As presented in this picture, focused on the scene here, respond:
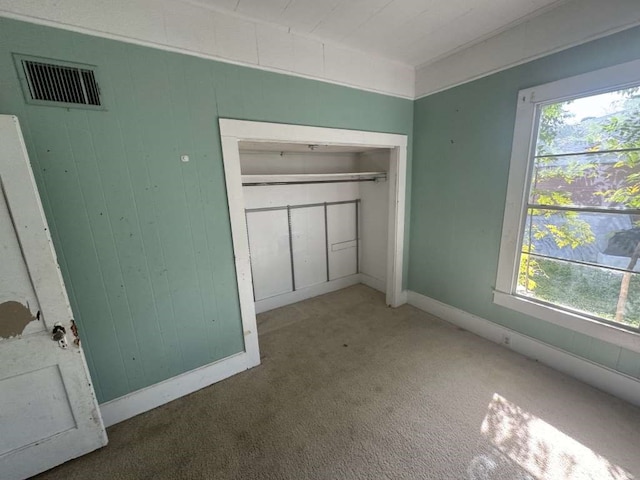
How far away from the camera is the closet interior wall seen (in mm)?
3104

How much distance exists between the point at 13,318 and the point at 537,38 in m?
3.76

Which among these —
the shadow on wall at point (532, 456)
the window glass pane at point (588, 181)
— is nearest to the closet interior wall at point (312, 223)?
the window glass pane at point (588, 181)

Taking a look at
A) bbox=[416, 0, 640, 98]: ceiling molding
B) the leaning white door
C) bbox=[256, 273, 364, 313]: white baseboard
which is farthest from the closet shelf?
the leaning white door

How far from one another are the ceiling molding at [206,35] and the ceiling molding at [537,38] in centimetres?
65

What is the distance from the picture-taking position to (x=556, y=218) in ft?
6.51

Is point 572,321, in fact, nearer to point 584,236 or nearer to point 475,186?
point 584,236

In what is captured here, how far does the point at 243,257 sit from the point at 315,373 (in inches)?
45.5

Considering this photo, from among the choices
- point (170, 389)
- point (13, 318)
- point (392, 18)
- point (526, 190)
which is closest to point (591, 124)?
point (526, 190)

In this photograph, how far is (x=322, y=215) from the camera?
3535 mm

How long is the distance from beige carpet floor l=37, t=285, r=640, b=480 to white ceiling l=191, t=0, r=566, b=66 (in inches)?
107

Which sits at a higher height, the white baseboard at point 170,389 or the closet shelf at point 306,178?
the closet shelf at point 306,178

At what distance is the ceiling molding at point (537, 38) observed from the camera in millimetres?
1568

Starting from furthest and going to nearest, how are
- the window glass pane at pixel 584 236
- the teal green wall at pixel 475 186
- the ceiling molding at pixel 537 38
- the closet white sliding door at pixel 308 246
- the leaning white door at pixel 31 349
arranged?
the closet white sliding door at pixel 308 246, the teal green wall at pixel 475 186, the window glass pane at pixel 584 236, the ceiling molding at pixel 537 38, the leaning white door at pixel 31 349

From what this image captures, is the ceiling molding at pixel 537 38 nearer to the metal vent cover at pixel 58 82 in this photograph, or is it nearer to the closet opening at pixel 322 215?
the closet opening at pixel 322 215
